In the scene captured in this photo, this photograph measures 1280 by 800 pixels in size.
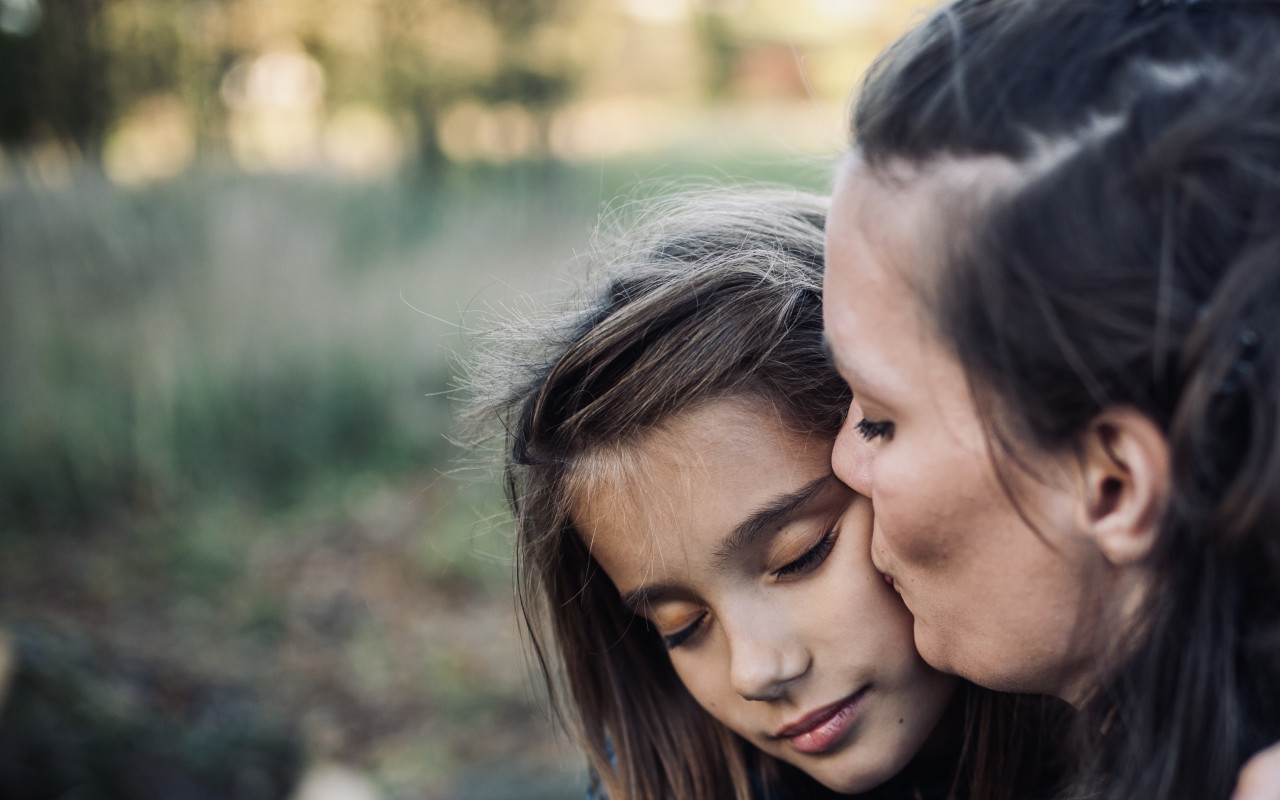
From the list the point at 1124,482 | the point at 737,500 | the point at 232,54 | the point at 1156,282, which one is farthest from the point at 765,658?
the point at 232,54

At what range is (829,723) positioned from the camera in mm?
1477

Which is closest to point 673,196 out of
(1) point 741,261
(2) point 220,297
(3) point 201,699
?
(1) point 741,261

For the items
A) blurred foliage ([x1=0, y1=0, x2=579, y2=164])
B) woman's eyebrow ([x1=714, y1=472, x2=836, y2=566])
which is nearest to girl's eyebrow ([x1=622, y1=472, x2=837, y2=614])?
woman's eyebrow ([x1=714, y1=472, x2=836, y2=566])

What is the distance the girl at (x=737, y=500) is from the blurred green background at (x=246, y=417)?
33cm

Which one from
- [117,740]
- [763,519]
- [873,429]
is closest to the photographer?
[873,429]

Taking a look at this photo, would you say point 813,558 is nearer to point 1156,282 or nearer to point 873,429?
point 873,429

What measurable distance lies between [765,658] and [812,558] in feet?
0.55

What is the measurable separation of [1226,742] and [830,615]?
21.1 inches

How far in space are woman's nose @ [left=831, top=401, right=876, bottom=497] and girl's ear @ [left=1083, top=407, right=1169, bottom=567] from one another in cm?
35

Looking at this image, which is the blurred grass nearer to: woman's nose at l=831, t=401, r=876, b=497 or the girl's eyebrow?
the girl's eyebrow

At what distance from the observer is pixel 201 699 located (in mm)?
4039

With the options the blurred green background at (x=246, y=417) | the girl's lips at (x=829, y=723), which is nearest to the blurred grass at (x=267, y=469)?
the blurred green background at (x=246, y=417)

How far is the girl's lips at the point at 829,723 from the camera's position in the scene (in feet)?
4.83

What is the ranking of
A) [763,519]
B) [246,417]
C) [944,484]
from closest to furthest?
[944,484]
[763,519]
[246,417]
